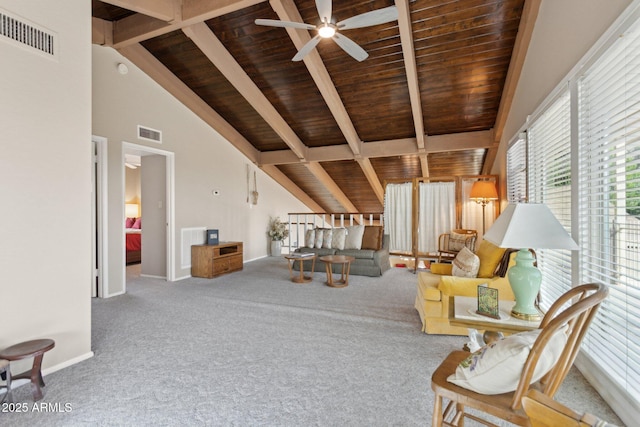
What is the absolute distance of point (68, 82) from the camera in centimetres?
236

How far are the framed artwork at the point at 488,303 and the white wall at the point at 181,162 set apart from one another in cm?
463

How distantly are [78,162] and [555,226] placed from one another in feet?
11.0

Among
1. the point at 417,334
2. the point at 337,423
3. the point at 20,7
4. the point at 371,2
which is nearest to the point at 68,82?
the point at 20,7

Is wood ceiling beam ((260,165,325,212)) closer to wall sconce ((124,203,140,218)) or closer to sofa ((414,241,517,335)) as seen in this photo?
wall sconce ((124,203,140,218))

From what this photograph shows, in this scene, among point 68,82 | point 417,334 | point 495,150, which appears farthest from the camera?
point 495,150

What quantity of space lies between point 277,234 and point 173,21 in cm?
511

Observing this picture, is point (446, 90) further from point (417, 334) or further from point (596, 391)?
point (596, 391)

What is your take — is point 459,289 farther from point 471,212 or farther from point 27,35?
point 27,35

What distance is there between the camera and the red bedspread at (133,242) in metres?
6.55

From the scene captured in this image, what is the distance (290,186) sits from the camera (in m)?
8.88

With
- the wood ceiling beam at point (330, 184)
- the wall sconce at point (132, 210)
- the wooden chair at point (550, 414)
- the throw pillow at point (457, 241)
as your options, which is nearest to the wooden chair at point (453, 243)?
the throw pillow at point (457, 241)

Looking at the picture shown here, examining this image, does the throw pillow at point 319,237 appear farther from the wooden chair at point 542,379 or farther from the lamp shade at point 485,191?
the wooden chair at point 542,379

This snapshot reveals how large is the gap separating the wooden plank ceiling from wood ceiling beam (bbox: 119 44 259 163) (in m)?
0.02

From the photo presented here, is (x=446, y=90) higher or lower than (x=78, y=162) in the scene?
higher
